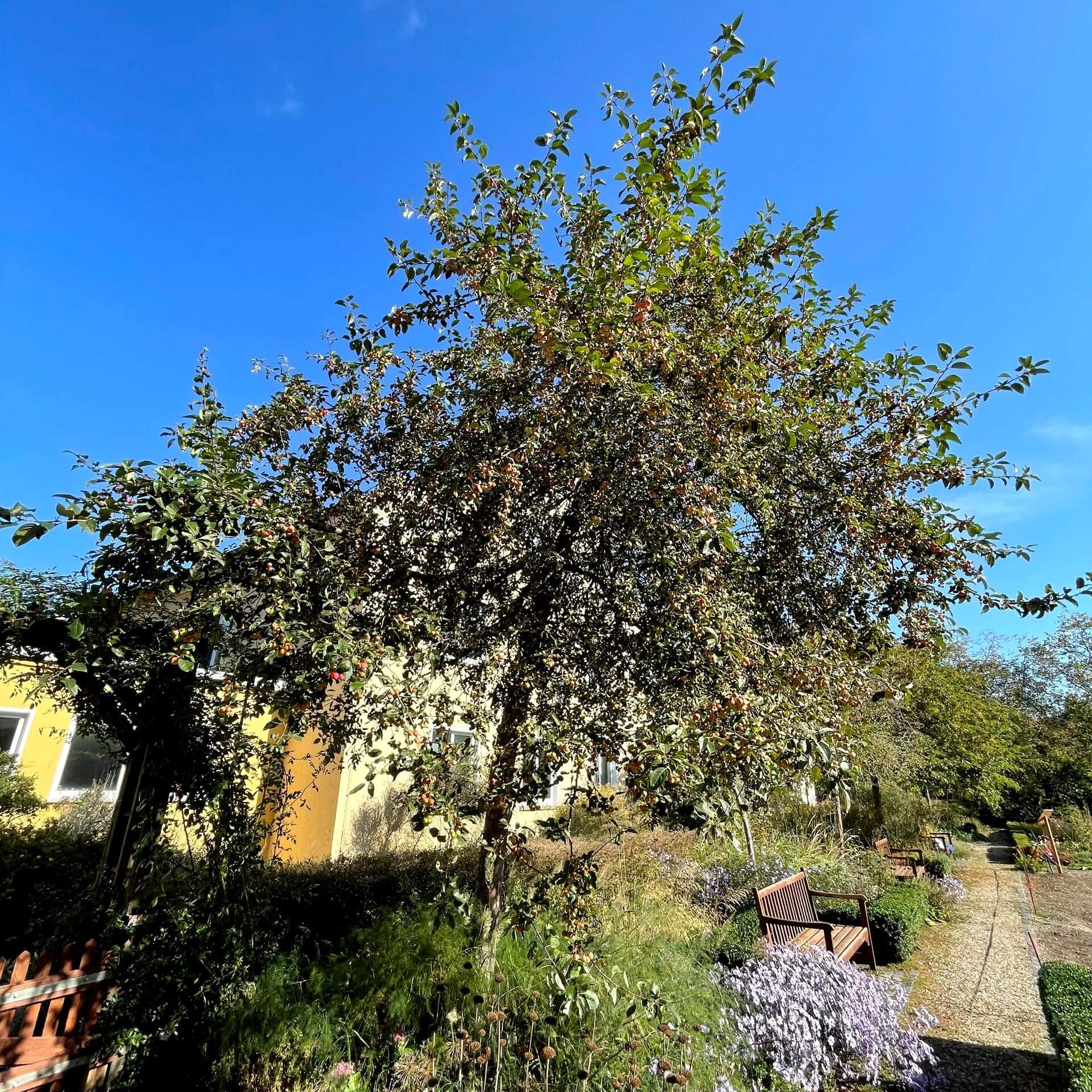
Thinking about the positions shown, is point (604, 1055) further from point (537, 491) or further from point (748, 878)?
point (748, 878)

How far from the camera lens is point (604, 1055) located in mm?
3729

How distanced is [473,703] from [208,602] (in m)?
1.95

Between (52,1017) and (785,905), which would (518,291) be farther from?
(785,905)

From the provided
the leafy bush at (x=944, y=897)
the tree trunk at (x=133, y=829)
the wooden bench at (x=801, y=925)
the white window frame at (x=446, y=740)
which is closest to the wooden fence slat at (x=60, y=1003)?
the tree trunk at (x=133, y=829)

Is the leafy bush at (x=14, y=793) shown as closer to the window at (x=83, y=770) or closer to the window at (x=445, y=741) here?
the window at (x=83, y=770)

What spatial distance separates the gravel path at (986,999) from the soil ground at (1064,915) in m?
0.25

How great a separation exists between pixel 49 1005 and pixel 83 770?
772 centimetres

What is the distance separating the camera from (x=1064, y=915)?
10.8m

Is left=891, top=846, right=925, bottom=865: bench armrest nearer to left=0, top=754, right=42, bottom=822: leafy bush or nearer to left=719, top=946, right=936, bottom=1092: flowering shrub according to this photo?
left=719, top=946, right=936, bottom=1092: flowering shrub

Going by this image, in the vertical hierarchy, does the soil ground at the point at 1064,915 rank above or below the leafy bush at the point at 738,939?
below

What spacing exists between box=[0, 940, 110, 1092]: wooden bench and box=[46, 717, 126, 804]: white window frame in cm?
661

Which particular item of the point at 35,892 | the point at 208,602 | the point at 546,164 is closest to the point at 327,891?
the point at 35,892

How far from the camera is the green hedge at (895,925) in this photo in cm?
804

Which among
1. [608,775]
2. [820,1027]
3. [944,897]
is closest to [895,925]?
[820,1027]
